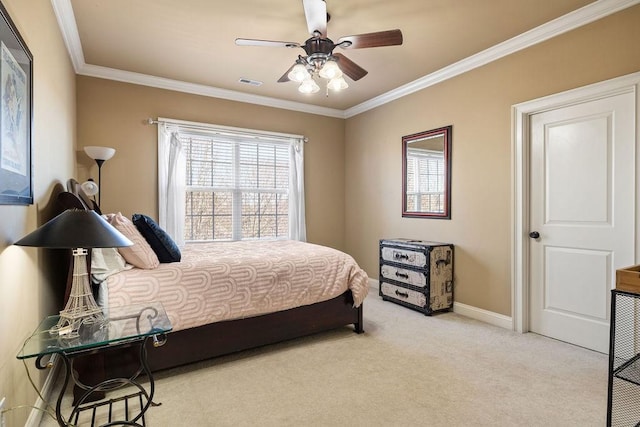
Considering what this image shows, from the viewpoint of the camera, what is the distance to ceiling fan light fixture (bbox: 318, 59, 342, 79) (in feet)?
8.04

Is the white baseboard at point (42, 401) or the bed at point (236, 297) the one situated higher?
the bed at point (236, 297)

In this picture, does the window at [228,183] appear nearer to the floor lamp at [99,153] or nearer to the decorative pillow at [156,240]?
the floor lamp at [99,153]

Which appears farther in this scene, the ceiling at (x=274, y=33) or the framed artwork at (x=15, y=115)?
the ceiling at (x=274, y=33)

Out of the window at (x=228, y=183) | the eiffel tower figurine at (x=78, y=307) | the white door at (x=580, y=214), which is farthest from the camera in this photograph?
the window at (x=228, y=183)

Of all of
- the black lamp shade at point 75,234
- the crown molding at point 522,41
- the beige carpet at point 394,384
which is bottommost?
the beige carpet at point 394,384

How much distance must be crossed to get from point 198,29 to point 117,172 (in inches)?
77.1

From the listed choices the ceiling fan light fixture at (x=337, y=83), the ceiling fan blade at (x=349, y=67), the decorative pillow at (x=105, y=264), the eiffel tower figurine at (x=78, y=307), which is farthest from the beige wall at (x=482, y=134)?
the eiffel tower figurine at (x=78, y=307)

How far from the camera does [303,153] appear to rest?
5094 millimetres

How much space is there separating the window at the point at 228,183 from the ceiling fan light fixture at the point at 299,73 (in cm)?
212

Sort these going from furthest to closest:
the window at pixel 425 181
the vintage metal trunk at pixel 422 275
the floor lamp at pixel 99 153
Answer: the window at pixel 425 181
the vintage metal trunk at pixel 422 275
the floor lamp at pixel 99 153

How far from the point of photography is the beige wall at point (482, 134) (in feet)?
8.75

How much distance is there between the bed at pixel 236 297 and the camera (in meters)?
2.25

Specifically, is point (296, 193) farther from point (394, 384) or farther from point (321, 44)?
point (394, 384)

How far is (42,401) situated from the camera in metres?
1.91
